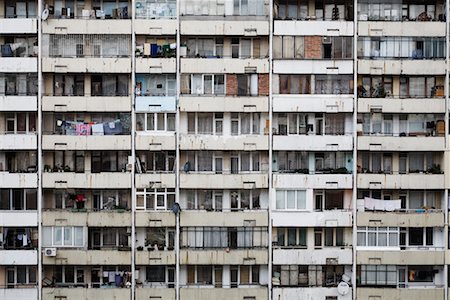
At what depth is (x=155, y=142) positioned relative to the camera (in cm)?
2989

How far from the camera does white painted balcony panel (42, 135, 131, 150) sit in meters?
29.8

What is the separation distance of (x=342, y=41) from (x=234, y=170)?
7.18m

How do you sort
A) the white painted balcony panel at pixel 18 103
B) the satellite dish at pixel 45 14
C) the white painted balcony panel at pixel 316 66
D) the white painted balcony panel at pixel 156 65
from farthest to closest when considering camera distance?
the white painted balcony panel at pixel 316 66, the white painted balcony panel at pixel 156 65, the white painted balcony panel at pixel 18 103, the satellite dish at pixel 45 14

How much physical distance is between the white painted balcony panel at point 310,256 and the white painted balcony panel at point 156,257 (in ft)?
14.5

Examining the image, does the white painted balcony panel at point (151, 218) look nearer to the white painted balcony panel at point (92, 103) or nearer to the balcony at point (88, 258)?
the balcony at point (88, 258)

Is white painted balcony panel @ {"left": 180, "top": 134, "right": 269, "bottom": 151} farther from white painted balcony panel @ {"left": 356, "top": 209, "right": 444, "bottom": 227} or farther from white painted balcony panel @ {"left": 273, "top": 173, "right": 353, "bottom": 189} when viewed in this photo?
white painted balcony panel @ {"left": 356, "top": 209, "right": 444, "bottom": 227}

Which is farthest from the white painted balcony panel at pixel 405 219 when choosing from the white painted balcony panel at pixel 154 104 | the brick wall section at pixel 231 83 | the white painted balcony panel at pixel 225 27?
the white painted balcony panel at pixel 154 104

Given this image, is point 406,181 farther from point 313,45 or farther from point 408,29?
point 313,45

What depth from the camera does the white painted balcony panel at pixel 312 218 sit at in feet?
99.0

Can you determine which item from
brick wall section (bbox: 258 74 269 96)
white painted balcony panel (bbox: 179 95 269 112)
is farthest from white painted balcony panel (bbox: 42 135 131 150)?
brick wall section (bbox: 258 74 269 96)

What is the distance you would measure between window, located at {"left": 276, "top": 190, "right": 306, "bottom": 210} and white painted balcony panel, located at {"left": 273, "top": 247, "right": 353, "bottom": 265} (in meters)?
1.87

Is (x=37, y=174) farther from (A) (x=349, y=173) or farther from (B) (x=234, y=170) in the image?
(A) (x=349, y=173)

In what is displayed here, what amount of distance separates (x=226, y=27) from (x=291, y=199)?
780 centimetres

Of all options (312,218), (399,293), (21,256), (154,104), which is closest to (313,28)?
(154,104)
